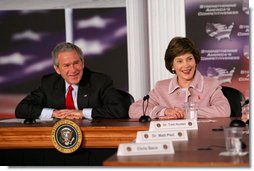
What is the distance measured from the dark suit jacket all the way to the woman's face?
1.74 ft

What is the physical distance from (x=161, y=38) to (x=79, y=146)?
3172 mm

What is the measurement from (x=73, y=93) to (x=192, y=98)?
969mm

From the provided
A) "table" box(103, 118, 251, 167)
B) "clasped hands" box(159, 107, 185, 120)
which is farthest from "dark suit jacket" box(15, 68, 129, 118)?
"table" box(103, 118, 251, 167)

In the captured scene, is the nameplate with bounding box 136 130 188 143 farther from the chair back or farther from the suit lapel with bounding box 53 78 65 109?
the suit lapel with bounding box 53 78 65 109

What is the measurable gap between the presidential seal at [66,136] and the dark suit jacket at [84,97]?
2.75 ft

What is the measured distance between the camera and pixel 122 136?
12.7 feet

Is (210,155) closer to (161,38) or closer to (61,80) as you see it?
(61,80)

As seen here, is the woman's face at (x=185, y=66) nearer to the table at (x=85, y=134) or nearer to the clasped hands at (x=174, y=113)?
the clasped hands at (x=174, y=113)

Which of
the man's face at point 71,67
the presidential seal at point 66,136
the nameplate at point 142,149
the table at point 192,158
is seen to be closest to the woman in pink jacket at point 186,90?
the man's face at point 71,67

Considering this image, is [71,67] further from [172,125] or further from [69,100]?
[172,125]

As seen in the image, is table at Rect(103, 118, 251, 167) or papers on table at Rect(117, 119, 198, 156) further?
papers on table at Rect(117, 119, 198, 156)

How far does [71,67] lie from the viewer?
188 inches

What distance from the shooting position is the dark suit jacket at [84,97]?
4.69 meters

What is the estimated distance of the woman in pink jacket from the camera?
4.32 metres
